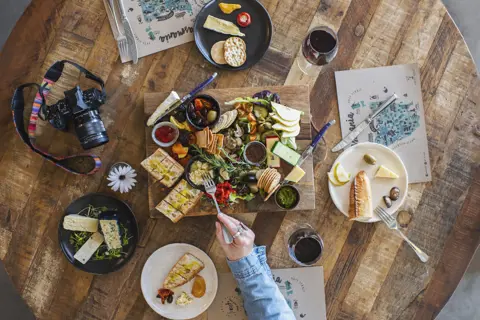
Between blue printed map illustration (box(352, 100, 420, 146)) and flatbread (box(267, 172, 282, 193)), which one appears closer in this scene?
flatbread (box(267, 172, 282, 193))

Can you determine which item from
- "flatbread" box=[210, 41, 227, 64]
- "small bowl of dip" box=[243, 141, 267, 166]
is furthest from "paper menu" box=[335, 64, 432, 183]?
"flatbread" box=[210, 41, 227, 64]

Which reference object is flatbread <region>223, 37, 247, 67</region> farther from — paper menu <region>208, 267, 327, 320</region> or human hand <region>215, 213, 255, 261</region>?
paper menu <region>208, 267, 327, 320</region>

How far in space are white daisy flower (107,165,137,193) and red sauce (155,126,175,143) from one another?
18cm

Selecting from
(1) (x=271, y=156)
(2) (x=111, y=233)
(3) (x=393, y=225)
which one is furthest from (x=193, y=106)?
(3) (x=393, y=225)

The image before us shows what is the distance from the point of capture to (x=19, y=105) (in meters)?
1.77

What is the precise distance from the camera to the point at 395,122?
1.87 m

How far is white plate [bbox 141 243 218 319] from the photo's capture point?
1793 millimetres

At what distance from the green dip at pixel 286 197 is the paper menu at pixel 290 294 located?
0.28 metres

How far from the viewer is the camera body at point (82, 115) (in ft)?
5.58

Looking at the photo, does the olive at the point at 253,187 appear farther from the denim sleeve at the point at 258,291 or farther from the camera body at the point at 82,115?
the camera body at the point at 82,115

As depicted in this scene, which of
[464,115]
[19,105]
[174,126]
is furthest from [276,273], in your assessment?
[19,105]

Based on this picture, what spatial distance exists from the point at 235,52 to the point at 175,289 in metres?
0.98

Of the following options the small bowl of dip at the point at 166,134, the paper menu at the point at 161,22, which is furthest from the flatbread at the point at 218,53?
the small bowl of dip at the point at 166,134

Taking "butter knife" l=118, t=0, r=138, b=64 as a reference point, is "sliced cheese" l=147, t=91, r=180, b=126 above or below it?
below
